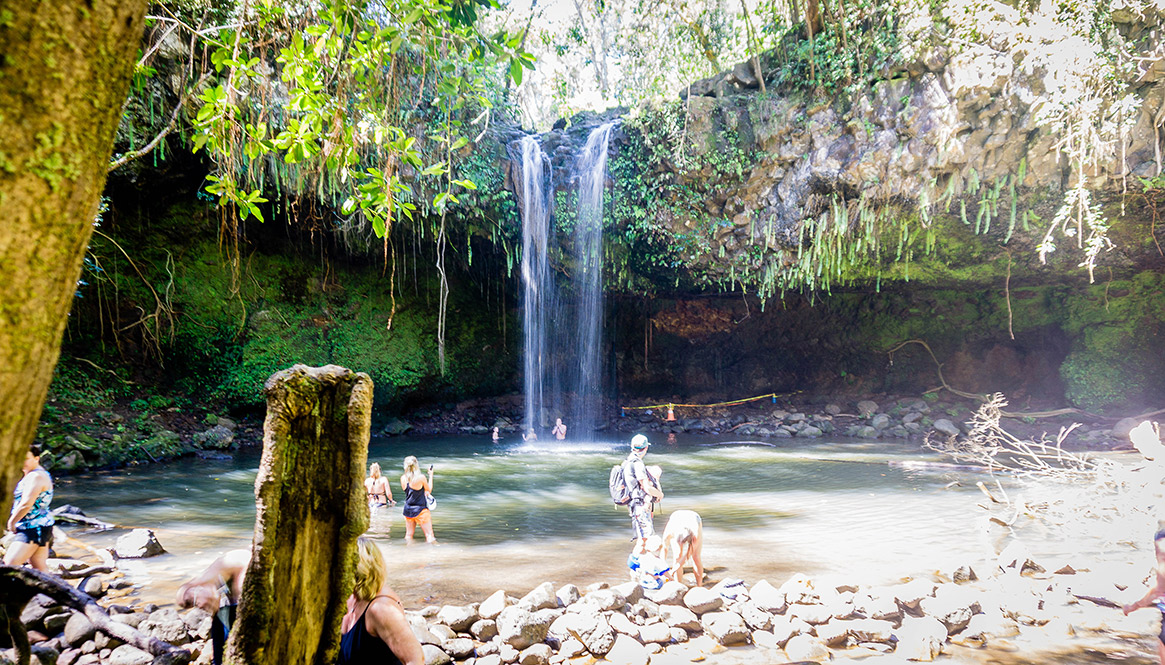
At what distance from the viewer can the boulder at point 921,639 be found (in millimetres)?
3627

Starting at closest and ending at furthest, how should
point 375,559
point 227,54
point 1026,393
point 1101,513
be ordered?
point 375,559 < point 227,54 < point 1101,513 < point 1026,393

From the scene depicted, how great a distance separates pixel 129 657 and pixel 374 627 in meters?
2.08

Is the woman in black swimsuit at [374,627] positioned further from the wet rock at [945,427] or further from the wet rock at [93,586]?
the wet rock at [945,427]

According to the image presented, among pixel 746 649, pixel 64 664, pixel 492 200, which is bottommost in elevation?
pixel 746 649

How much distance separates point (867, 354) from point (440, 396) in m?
12.8

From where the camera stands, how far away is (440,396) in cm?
1680

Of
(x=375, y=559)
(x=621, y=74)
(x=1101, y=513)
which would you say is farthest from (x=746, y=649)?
(x=621, y=74)

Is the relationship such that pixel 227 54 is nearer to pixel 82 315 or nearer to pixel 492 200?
pixel 492 200

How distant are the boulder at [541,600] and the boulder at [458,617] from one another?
1.13 ft

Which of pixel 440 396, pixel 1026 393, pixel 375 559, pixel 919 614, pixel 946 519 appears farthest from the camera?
pixel 440 396

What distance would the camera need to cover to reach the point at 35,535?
13.8 ft

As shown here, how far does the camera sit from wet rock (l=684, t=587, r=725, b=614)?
418cm

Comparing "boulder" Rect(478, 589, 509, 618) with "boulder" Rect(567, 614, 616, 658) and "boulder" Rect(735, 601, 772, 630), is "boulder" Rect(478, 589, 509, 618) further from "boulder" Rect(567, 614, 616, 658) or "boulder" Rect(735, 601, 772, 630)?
"boulder" Rect(735, 601, 772, 630)

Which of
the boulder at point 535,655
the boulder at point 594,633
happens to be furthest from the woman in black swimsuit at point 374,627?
the boulder at point 594,633
